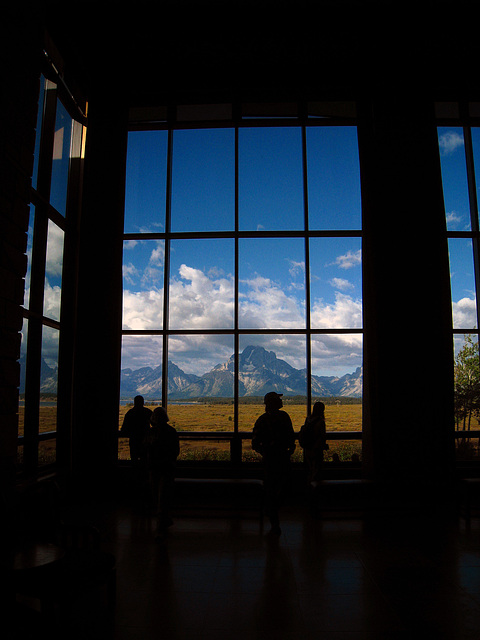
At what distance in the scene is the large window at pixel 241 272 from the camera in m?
7.88

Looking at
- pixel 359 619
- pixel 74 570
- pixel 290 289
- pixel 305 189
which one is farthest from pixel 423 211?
pixel 74 570

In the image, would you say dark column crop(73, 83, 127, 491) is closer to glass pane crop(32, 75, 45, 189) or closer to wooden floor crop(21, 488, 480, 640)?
glass pane crop(32, 75, 45, 189)

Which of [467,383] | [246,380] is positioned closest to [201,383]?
[246,380]

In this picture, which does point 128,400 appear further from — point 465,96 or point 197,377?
point 465,96

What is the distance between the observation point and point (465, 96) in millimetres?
8336

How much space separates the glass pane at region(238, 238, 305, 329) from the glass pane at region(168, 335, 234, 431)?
69cm

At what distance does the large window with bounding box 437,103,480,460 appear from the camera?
26.0ft

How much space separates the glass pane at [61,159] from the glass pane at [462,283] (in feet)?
22.4

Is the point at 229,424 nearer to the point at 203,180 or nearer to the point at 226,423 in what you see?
the point at 226,423

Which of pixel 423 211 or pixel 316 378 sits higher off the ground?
pixel 423 211

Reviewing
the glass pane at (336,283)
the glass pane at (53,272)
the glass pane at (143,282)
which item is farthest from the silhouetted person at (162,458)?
the glass pane at (336,283)

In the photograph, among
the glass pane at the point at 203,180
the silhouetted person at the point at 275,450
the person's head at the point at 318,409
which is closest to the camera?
the silhouetted person at the point at 275,450

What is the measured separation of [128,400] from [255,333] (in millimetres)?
2447

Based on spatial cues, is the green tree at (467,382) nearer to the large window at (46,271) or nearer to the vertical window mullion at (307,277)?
the vertical window mullion at (307,277)
